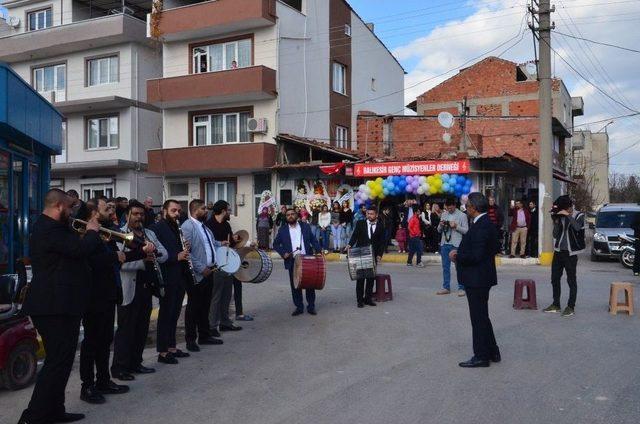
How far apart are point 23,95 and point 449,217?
8084 mm

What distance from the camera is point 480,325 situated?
750cm

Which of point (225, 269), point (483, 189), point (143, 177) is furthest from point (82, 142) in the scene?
point (225, 269)

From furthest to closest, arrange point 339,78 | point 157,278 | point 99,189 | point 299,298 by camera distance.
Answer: point 339,78 < point 99,189 < point 299,298 < point 157,278

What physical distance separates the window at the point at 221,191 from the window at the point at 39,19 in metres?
12.7

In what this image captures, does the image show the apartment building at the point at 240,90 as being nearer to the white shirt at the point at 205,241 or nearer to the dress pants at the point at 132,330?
the white shirt at the point at 205,241

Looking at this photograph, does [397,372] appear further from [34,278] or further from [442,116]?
[442,116]

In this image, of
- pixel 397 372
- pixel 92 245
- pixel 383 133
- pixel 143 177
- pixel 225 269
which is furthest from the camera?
pixel 383 133

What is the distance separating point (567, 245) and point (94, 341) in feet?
25.2

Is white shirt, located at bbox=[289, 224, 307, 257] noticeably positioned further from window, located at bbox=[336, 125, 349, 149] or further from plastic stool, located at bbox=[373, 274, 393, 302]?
window, located at bbox=[336, 125, 349, 149]

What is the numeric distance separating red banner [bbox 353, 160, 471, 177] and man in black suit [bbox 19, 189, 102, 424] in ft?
58.6

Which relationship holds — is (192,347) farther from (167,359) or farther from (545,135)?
(545,135)

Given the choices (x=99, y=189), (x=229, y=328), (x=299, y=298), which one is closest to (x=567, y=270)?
(x=299, y=298)

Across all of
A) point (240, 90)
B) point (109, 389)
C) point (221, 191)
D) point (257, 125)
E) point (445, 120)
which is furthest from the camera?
point (221, 191)

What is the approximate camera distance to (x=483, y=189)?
22.7 meters
